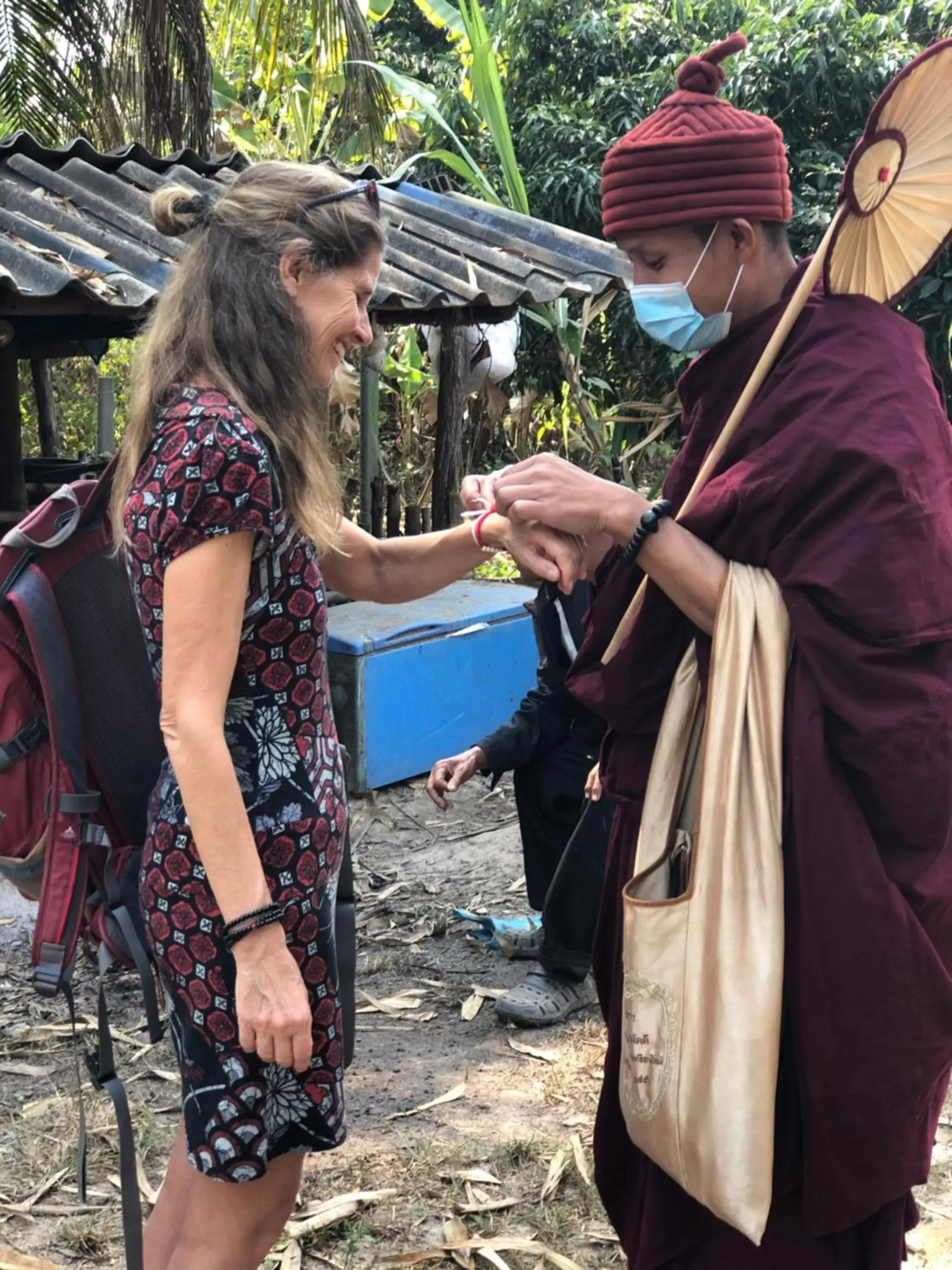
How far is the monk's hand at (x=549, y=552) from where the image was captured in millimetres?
2062

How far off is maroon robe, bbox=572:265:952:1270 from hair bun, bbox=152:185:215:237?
0.86m

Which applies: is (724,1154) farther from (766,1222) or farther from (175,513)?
(175,513)

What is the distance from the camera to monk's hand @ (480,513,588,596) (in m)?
2.06

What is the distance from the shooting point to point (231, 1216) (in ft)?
6.31

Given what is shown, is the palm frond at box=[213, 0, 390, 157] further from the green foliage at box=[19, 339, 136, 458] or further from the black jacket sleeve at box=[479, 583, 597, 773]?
the black jacket sleeve at box=[479, 583, 597, 773]

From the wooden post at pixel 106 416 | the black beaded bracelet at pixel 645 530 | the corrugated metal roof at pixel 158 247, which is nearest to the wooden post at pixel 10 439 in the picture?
the corrugated metal roof at pixel 158 247

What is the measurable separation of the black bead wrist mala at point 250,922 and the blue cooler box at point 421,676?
13.2 feet

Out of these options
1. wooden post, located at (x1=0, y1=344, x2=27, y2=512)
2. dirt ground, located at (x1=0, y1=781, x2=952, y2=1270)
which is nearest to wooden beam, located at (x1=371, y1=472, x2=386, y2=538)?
wooden post, located at (x1=0, y1=344, x2=27, y2=512)

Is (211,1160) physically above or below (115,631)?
below

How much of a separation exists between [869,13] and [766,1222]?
9.31 meters

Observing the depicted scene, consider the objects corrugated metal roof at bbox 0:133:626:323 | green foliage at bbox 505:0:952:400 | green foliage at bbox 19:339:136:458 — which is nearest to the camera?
corrugated metal roof at bbox 0:133:626:323

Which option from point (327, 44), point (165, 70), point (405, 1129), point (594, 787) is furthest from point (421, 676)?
point (165, 70)

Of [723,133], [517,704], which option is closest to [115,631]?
[723,133]

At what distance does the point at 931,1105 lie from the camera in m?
2.00
